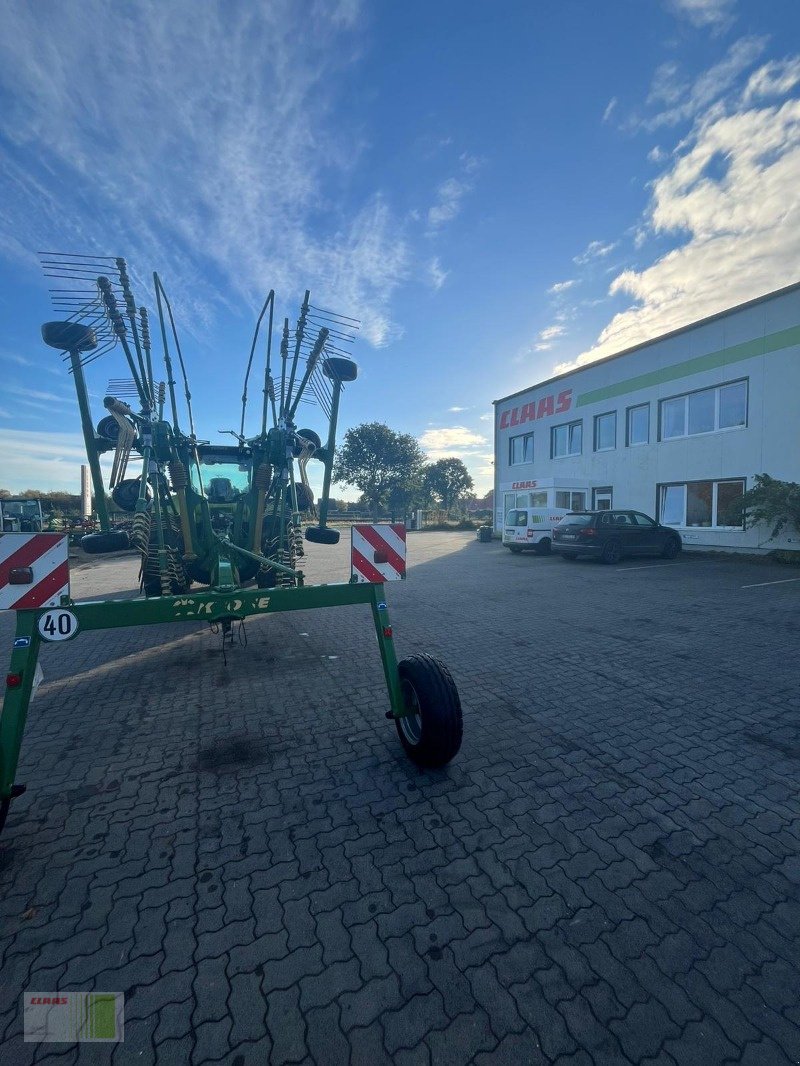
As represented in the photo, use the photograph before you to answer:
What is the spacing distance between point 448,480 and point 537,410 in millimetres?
44554

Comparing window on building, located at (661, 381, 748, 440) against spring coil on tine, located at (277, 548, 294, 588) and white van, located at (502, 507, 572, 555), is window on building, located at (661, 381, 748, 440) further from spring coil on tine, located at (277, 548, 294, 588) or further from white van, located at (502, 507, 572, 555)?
spring coil on tine, located at (277, 548, 294, 588)

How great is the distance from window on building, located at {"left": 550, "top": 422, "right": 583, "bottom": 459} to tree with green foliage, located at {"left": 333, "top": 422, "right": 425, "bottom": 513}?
31.0 meters

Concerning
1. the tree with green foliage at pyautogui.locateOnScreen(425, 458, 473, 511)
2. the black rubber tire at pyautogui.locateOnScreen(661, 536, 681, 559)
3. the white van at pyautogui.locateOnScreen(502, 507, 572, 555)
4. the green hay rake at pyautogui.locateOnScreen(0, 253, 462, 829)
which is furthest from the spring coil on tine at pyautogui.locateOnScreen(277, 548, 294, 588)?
the tree with green foliage at pyautogui.locateOnScreen(425, 458, 473, 511)

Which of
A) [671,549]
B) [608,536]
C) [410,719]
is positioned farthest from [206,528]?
[671,549]

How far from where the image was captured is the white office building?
14.2 metres

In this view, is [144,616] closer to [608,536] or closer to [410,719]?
[410,719]

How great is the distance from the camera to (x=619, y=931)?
1.99m

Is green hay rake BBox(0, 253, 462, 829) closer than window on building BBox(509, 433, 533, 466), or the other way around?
green hay rake BBox(0, 253, 462, 829)

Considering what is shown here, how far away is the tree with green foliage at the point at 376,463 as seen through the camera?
174ft

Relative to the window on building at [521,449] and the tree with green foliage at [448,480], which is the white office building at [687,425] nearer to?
the window on building at [521,449]

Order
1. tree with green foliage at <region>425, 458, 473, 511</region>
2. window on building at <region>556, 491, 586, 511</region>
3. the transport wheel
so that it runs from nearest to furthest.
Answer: the transport wheel, window on building at <region>556, 491, 586, 511</region>, tree with green foliage at <region>425, 458, 473, 511</region>

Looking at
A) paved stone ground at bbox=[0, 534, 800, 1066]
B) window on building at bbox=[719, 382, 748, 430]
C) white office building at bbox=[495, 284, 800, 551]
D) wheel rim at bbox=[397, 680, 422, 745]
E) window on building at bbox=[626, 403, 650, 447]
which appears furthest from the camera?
window on building at bbox=[626, 403, 650, 447]

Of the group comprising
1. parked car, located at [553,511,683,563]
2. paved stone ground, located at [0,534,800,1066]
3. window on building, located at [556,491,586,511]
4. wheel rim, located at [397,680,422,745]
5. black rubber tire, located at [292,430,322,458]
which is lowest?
paved stone ground, located at [0,534,800,1066]

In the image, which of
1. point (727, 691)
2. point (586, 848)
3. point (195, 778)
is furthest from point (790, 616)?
point (195, 778)
